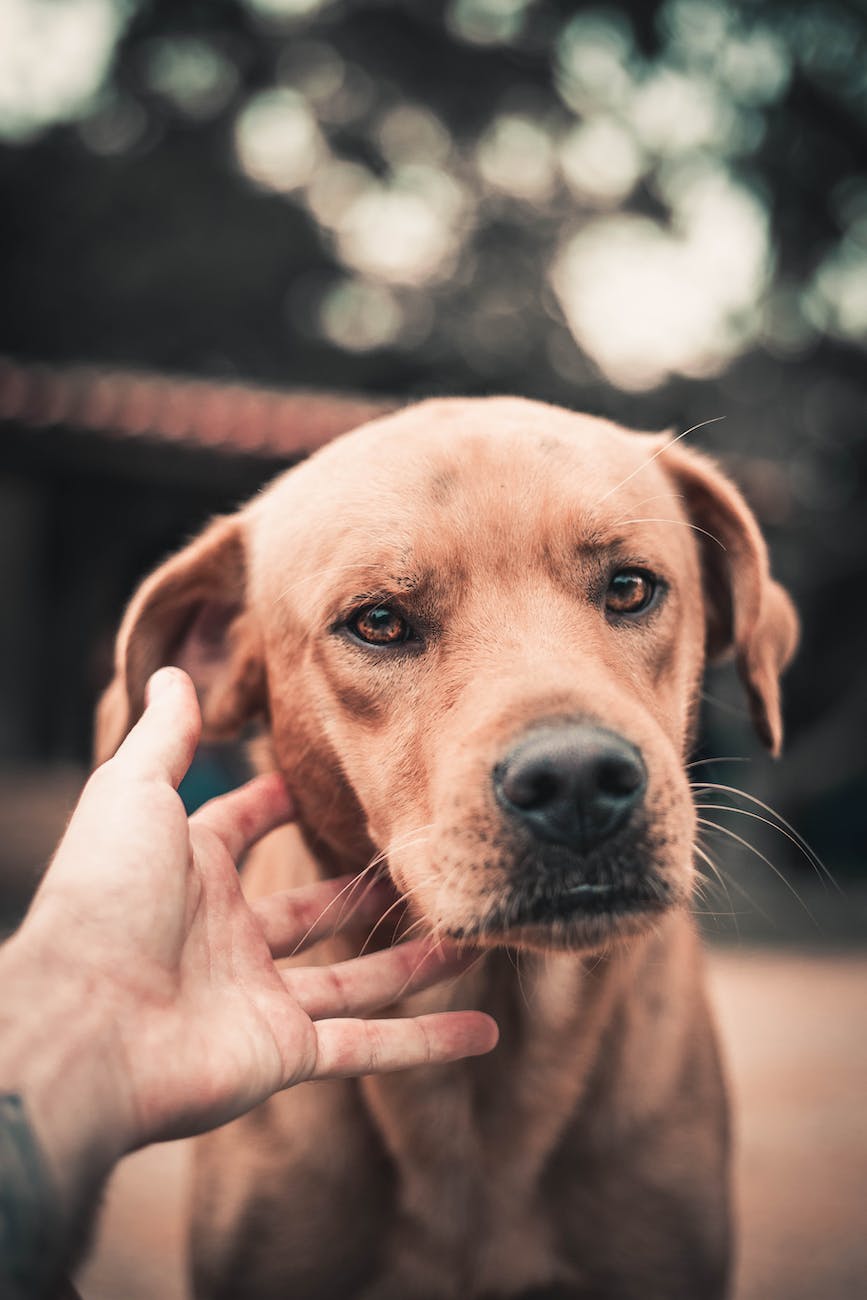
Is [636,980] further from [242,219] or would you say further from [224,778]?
[242,219]

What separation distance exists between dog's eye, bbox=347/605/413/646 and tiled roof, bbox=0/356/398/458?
16.0 feet

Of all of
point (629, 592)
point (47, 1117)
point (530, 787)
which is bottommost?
point (47, 1117)

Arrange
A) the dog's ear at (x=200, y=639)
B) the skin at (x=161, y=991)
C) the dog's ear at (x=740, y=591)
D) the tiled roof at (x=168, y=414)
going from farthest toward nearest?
the tiled roof at (x=168, y=414)
the dog's ear at (x=740, y=591)
the dog's ear at (x=200, y=639)
the skin at (x=161, y=991)

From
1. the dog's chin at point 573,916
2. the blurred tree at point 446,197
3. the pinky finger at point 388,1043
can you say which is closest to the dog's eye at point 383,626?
the dog's chin at point 573,916

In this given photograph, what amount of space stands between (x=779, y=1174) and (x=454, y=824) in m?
3.06

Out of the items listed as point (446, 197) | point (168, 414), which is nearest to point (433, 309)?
point (446, 197)

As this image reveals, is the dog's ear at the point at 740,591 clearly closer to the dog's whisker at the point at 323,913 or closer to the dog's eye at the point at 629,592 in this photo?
the dog's eye at the point at 629,592

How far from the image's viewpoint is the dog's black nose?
1.86m

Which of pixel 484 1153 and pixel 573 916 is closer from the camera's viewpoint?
pixel 573 916

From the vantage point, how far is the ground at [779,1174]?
3.49 meters

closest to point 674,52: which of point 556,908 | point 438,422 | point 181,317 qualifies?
point 181,317

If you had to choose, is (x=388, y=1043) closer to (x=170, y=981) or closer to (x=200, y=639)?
(x=170, y=981)

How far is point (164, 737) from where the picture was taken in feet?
7.01

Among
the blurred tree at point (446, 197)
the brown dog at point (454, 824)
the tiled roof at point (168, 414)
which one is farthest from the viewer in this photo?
the blurred tree at point (446, 197)
